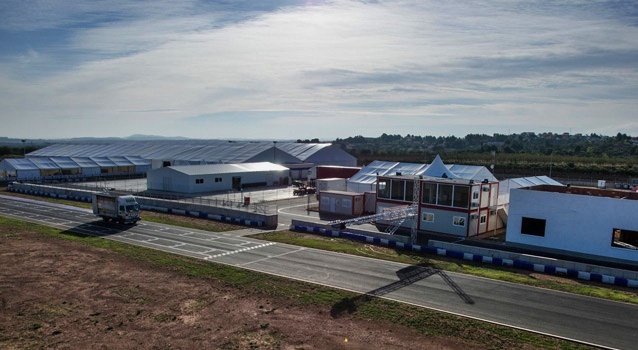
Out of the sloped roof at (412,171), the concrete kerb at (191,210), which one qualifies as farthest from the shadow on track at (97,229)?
the sloped roof at (412,171)

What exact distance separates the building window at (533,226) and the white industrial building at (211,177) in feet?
165

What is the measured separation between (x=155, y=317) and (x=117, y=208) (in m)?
26.9

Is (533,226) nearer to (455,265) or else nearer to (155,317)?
(455,265)

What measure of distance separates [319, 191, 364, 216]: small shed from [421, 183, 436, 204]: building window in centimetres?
1131

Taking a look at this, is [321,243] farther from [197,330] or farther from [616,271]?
[616,271]

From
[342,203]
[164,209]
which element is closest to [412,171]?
[342,203]

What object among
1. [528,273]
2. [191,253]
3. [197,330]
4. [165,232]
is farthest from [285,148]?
[197,330]

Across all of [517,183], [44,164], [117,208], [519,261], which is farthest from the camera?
[44,164]

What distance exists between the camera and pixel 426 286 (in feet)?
90.4

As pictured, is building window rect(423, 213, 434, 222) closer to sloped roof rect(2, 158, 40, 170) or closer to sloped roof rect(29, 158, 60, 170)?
sloped roof rect(29, 158, 60, 170)

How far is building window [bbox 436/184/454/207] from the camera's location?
4350 cm

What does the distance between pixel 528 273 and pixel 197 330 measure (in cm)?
2348

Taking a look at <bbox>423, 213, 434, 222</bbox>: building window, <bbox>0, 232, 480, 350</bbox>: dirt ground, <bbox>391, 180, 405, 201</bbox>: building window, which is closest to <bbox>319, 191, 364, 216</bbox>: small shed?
<bbox>391, 180, 405, 201</bbox>: building window

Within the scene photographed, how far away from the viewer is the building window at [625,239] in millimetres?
34969
